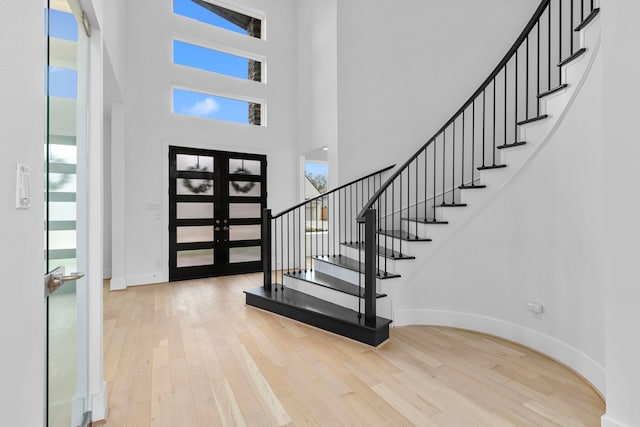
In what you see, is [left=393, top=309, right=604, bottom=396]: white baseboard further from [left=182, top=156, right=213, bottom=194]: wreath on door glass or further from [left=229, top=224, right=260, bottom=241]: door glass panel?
[left=182, top=156, right=213, bottom=194]: wreath on door glass

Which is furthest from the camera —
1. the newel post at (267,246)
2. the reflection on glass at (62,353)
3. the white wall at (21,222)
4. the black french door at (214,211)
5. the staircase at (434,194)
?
the black french door at (214,211)

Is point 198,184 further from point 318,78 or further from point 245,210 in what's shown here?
point 318,78

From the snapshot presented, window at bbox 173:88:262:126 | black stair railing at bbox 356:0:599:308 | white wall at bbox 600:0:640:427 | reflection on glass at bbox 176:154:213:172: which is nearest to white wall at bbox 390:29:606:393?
black stair railing at bbox 356:0:599:308

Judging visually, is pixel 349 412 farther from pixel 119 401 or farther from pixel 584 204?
pixel 584 204

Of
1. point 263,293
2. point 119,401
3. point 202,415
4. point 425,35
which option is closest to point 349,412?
point 202,415

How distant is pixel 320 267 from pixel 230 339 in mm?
1571

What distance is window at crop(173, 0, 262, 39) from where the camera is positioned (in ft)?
18.2

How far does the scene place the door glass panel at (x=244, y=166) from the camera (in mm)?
5887

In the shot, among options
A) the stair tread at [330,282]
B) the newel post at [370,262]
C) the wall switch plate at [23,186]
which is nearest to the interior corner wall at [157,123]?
the stair tread at [330,282]

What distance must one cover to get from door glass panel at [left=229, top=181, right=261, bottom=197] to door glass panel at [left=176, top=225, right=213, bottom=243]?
79cm

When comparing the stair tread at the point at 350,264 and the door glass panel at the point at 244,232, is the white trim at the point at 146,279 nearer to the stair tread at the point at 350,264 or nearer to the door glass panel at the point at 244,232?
the door glass panel at the point at 244,232

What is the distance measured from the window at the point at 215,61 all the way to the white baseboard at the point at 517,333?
522 cm

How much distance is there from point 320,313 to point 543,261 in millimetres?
2041

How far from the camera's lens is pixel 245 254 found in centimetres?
602
